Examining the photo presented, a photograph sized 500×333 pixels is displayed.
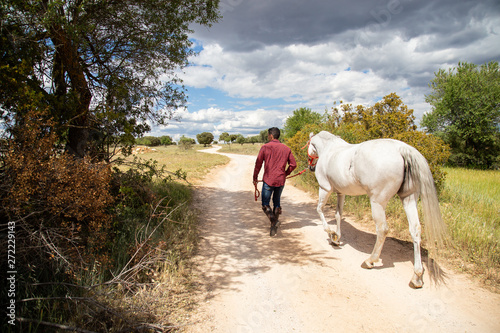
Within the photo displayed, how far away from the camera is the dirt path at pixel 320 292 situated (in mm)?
2824

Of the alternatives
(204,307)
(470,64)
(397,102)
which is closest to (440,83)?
(470,64)

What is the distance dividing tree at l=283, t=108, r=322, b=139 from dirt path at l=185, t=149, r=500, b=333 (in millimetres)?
23217

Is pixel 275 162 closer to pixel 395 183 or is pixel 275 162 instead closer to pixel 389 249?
pixel 395 183

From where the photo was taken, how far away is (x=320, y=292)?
3430 mm

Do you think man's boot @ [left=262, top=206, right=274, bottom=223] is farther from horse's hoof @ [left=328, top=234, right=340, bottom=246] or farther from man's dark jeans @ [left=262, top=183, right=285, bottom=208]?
horse's hoof @ [left=328, top=234, right=340, bottom=246]

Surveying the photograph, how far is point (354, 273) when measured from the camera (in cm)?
396

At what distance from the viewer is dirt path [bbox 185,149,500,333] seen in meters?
2.82

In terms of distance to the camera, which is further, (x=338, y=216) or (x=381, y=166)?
(x=338, y=216)

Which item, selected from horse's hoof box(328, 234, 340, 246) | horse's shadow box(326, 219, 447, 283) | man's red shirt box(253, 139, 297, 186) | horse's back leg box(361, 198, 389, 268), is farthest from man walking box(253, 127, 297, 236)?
horse's back leg box(361, 198, 389, 268)

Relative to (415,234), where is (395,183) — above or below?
above

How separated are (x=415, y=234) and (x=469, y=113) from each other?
22.8m

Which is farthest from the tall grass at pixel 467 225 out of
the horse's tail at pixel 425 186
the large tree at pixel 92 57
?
the large tree at pixel 92 57

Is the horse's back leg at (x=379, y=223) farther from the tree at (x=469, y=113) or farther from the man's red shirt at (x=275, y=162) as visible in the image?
the tree at (x=469, y=113)

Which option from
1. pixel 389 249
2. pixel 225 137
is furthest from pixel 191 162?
pixel 225 137
